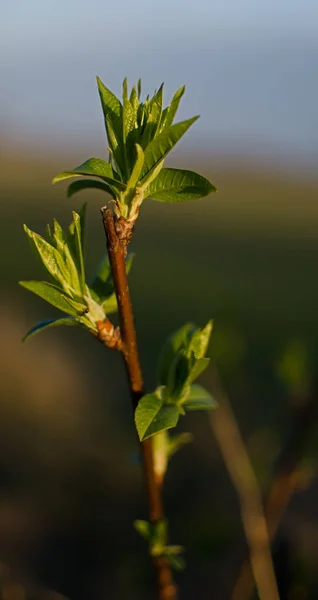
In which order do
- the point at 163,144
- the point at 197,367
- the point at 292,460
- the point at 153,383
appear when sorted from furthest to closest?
1. the point at 153,383
2. the point at 292,460
3. the point at 197,367
4. the point at 163,144

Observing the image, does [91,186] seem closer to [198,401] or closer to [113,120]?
[113,120]

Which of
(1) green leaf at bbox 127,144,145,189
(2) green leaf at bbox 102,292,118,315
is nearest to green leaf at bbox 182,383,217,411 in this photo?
(2) green leaf at bbox 102,292,118,315

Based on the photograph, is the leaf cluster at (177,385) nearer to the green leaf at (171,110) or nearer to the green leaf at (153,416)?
the green leaf at (153,416)

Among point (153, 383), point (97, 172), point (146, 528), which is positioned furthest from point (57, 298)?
point (153, 383)

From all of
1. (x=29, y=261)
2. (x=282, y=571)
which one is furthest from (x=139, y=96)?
(x=29, y=261)

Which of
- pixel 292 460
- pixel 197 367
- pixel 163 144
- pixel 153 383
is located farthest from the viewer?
pixel 153 383

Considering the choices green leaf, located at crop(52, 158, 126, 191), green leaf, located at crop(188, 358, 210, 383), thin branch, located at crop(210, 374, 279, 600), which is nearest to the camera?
green leaf, located at crop(52, 158, 126, 191)

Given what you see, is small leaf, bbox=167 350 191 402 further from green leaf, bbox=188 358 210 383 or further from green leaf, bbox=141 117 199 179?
green leaf, bbox=141 117 199 179

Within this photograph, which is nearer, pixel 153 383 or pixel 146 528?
pixel 146 528
